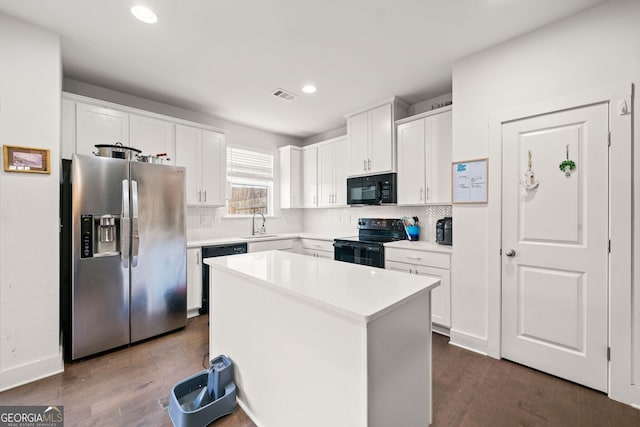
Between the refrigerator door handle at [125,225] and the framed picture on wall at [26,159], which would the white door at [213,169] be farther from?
the framed picture on wall at [26,159]

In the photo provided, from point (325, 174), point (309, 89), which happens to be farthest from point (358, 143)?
point (309, 89)

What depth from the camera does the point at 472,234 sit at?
2.49 metres

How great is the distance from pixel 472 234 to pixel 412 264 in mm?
717

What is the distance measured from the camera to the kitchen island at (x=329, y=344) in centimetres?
107

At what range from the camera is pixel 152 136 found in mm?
3172

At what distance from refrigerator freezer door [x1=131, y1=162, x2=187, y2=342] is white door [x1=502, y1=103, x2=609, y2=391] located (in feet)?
10.5

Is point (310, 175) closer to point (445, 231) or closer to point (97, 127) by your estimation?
point (445, 231)

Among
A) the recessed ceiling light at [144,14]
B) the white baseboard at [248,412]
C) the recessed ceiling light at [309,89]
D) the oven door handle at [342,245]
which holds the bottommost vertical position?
the white baseboard at [248,412]

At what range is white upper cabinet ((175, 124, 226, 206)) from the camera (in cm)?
344

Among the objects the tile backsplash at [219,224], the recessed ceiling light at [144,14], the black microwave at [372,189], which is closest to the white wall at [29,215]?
the recessed ceiling light at [144,14]

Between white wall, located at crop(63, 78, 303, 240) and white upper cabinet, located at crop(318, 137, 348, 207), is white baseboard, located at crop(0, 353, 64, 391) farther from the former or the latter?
white upper cabinet, located at crop(318, 137, 348, 207)

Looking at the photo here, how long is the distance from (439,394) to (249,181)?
383cm

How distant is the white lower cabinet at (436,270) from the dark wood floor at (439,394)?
1.24ft

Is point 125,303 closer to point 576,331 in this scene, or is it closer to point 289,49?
point 289,49
